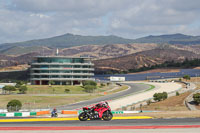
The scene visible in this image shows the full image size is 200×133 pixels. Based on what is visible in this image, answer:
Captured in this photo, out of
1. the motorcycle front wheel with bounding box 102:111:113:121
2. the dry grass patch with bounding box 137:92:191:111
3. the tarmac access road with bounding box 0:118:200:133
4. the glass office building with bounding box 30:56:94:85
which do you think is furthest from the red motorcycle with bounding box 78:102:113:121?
the glass office building with bounding box 30:56:94:85

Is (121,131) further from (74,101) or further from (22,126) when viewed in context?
(74,101)

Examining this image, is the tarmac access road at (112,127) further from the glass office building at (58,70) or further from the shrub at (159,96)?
the glass office building at (58,70)

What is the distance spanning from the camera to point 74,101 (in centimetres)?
10812

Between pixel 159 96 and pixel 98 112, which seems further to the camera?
pixel 159 96

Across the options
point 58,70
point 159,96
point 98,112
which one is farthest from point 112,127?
point 58,70

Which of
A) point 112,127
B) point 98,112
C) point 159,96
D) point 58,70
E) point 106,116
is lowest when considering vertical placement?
point 159,96

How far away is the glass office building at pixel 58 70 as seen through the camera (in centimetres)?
16550

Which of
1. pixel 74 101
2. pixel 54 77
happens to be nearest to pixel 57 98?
pixel 74 101

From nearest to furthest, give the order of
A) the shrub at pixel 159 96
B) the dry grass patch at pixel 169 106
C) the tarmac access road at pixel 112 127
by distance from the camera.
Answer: the tarmac access road at pixel 112 127 < the dry grass patch at pixel 169 106 < the shrub at pixel 159 96

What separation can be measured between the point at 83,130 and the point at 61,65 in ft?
463

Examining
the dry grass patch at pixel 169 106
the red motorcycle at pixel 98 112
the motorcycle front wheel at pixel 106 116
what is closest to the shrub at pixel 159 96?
the dry grass patch at pixel 169 106

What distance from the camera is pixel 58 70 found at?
166 m

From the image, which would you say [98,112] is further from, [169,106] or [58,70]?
[58,70]

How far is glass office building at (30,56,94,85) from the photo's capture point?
16550cm
